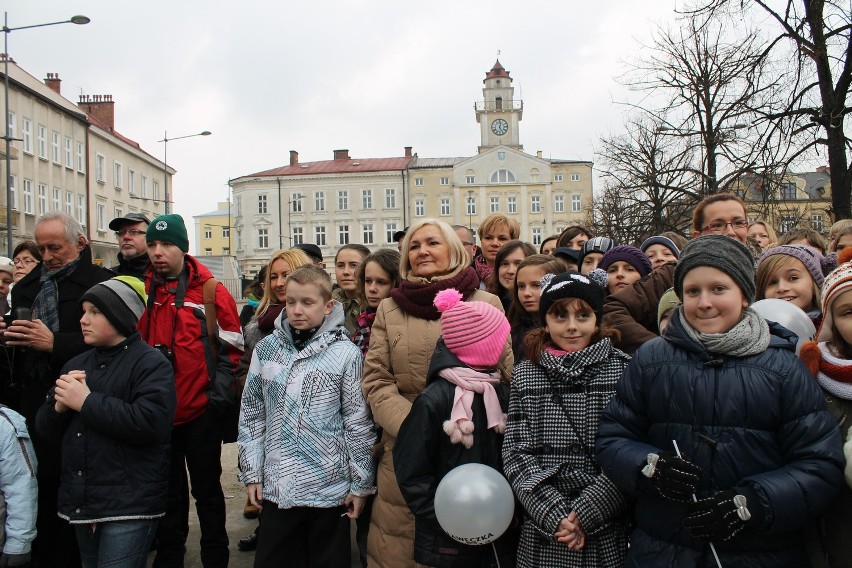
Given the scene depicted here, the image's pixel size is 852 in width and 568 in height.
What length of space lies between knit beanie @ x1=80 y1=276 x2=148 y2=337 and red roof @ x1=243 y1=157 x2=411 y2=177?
65.9 metres

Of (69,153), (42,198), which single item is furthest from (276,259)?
(69,153)

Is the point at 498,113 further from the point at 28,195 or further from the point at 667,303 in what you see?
the point at 667,303

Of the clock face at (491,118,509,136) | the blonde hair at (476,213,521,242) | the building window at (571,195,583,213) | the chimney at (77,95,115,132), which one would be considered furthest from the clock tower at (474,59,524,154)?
the blonde hair at (476,213,521,242)

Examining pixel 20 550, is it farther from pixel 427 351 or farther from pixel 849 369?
pixel 849 369

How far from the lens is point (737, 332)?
2.34 m

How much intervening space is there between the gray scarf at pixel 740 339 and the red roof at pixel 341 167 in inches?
2650

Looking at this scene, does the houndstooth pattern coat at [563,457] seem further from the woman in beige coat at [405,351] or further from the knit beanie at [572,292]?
the woman in beige coat at [405,351]

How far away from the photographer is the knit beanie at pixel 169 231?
4.28 m

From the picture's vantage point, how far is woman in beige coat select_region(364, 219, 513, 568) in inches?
126

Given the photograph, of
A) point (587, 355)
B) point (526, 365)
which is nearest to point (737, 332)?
point (587, 355)

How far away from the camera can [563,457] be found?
2.71 m

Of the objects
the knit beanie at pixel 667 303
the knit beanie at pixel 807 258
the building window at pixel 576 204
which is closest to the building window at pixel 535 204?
the building window at pixel 576 204

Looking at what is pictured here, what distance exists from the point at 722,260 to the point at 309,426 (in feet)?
7.28

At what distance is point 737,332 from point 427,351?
156 cm
